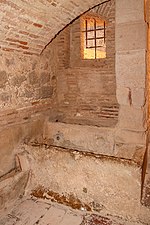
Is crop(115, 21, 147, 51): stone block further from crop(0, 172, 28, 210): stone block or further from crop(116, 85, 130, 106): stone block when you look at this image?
crop(0, 172, 28, 210): stone block

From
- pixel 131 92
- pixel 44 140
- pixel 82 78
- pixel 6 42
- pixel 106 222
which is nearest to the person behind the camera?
pixel 106 222

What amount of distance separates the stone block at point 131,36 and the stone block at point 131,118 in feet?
3.00

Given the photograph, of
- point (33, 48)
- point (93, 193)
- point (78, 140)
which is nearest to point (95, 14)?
point (33, 48)

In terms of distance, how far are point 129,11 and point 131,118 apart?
160 centimetres

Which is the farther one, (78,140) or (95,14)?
(95,14)

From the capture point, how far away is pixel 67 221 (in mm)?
2648

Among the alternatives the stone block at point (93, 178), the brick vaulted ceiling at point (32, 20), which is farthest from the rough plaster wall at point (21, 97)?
the stone block at point (93, 178)

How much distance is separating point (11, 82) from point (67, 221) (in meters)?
2.13

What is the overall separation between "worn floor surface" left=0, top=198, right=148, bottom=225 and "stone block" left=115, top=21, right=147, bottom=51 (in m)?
2.39

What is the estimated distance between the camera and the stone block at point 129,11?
10.1ft

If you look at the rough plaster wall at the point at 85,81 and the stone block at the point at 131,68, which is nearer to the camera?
the stone block at the point at 131,68

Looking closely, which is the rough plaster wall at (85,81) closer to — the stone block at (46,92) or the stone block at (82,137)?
the stone block at (46,92)

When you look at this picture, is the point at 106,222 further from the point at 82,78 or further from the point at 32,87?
the point at 82,78

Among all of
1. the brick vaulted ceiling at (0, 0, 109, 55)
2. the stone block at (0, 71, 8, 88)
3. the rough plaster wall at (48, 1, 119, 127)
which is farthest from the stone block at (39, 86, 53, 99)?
the stone block at (0, 71, 8, 88)
